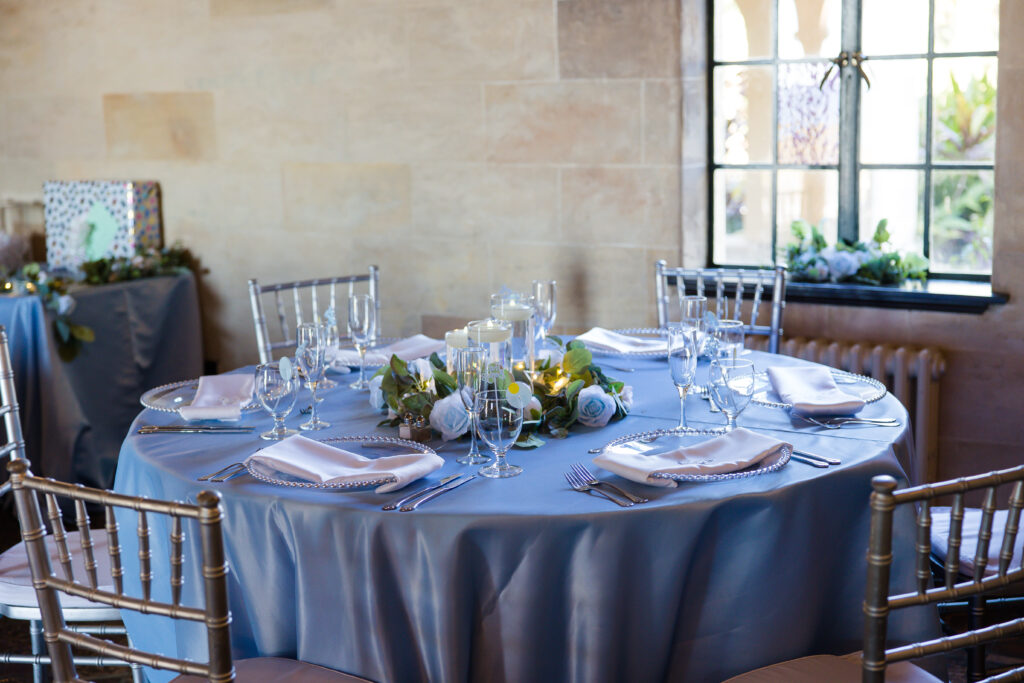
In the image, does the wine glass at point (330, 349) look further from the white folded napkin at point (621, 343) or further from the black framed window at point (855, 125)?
the black framed window at point (855, 125)

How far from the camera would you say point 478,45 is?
3.85 metres

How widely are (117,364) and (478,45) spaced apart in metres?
1.94

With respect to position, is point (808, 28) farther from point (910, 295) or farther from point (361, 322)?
point (361, 322)

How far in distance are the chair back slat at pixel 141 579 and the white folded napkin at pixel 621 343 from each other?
1.44 meters

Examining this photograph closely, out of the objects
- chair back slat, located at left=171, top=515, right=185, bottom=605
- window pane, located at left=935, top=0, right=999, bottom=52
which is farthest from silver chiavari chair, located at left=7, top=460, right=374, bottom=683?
window pane, located at left=935, top=0, right=999, bottom=52

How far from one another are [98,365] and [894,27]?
3234 millimetres

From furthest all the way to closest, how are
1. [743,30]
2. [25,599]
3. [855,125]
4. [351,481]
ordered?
[743,30] < [855,125] < [25,599] < [351,481]

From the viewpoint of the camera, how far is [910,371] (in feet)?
10.7

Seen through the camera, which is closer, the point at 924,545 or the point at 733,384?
the point at 924,545

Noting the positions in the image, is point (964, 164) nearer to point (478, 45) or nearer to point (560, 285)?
point (560, 285)

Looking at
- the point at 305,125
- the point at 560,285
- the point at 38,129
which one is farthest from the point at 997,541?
the point at 38,129

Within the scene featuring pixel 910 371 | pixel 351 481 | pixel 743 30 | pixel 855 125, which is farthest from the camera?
pixel 743 30

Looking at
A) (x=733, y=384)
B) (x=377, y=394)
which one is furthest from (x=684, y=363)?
(x=377, y=394)

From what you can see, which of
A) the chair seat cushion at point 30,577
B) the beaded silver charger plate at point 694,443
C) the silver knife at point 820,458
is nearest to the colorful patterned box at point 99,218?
the chair seat cushion at point 30,577
